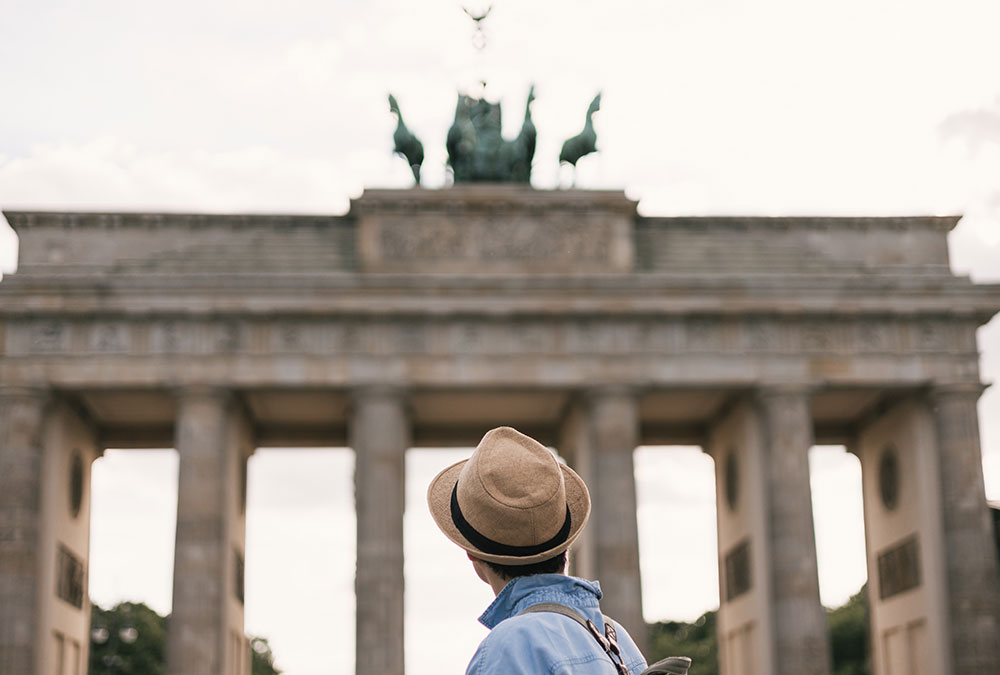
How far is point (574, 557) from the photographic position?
47406mm

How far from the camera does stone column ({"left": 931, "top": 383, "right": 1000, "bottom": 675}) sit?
42.6 meters

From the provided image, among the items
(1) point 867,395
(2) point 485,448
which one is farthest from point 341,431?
(2) point 485,448

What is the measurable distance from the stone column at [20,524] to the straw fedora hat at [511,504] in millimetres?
39451

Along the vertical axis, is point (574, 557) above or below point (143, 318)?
below

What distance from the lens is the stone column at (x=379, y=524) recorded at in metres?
41.5

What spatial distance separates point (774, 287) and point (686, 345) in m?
3.30

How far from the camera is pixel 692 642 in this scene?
97625 mm

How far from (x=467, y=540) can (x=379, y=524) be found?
126 feet

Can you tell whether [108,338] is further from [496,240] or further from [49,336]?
[496,240]

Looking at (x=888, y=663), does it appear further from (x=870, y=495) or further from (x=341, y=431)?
(x=341, y=431)

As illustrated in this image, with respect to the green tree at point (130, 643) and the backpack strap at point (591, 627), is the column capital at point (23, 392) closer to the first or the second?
the green tree at point (130, 643)

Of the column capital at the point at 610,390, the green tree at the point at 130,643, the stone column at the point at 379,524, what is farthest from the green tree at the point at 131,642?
the column capital at the point at 610,390

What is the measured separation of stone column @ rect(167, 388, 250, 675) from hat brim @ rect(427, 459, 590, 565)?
38.0 m

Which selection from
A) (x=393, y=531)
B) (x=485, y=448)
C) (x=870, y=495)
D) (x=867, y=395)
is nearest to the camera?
(x=485, y=448)
